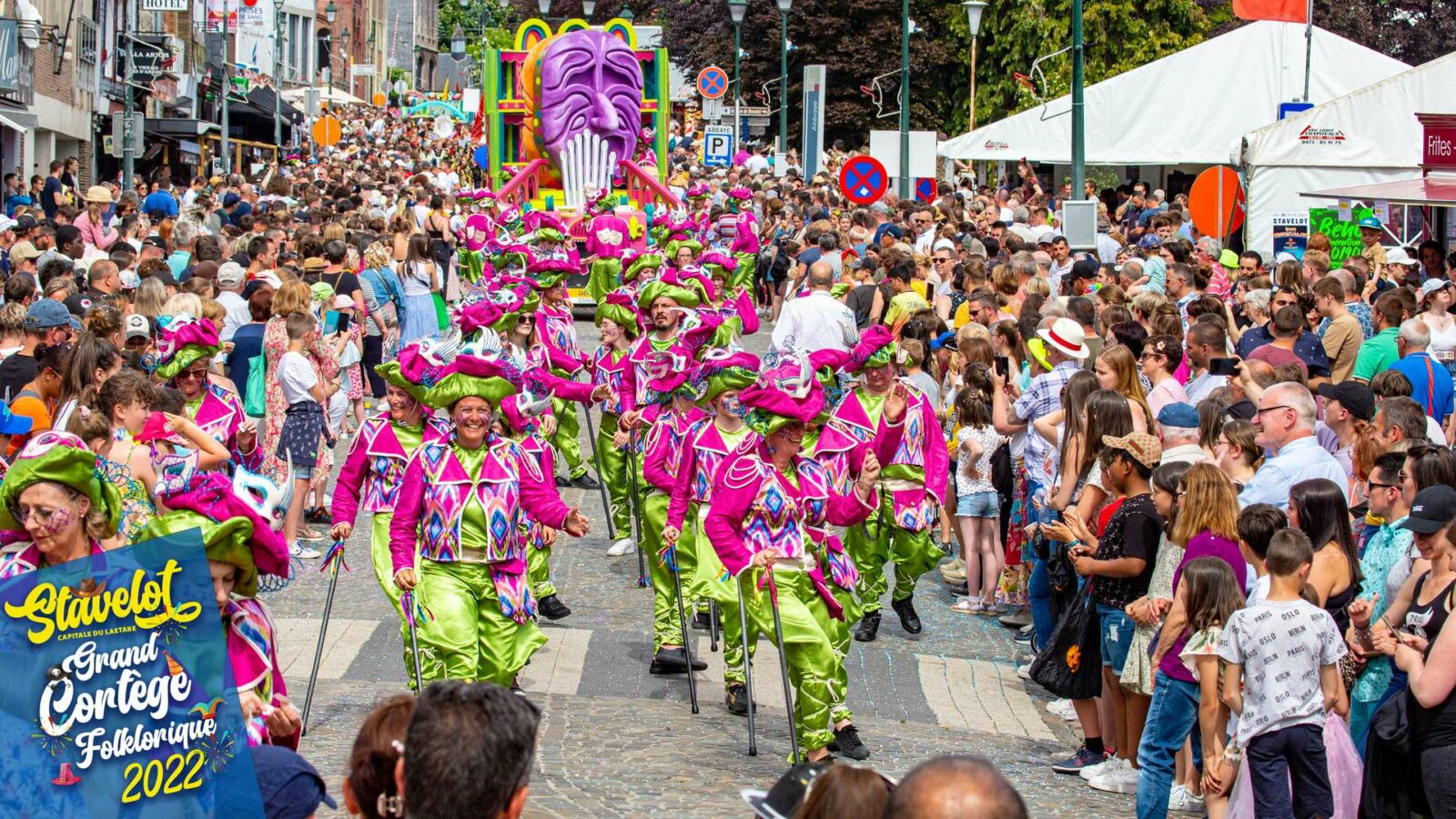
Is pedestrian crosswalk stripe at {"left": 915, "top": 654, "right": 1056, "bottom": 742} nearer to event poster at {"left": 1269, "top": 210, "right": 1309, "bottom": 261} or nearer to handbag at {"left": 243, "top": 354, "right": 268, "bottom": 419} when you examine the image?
handbag at {"left": 243, "top": 354, "right": 268, "bottom": 419}

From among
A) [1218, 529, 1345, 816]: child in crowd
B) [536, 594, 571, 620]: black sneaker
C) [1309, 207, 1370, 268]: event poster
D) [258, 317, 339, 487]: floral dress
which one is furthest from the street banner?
[1218, 529, 1345, 816]: child in crowd

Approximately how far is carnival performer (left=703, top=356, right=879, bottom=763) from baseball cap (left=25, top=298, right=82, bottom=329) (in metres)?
4.34

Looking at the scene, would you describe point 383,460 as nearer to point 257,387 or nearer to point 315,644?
point 315,644

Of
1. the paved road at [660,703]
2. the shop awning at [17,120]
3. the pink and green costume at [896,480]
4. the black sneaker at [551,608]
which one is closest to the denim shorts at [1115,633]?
the paved road at [660,703]

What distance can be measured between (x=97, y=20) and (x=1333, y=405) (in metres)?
39.5

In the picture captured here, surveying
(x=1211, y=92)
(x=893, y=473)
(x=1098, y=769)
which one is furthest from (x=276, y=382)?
(x=1211, y=92)

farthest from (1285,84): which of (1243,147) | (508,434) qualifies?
(508,434)

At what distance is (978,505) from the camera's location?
11.8 m

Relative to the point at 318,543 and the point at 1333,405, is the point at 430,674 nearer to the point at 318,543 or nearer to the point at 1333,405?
the point at 1333,405

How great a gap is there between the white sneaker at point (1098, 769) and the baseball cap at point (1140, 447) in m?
1.37

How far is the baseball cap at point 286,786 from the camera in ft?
14.7

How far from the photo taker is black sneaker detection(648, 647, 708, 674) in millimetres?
10477

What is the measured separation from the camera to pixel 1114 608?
8461mm

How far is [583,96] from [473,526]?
2090 cm
